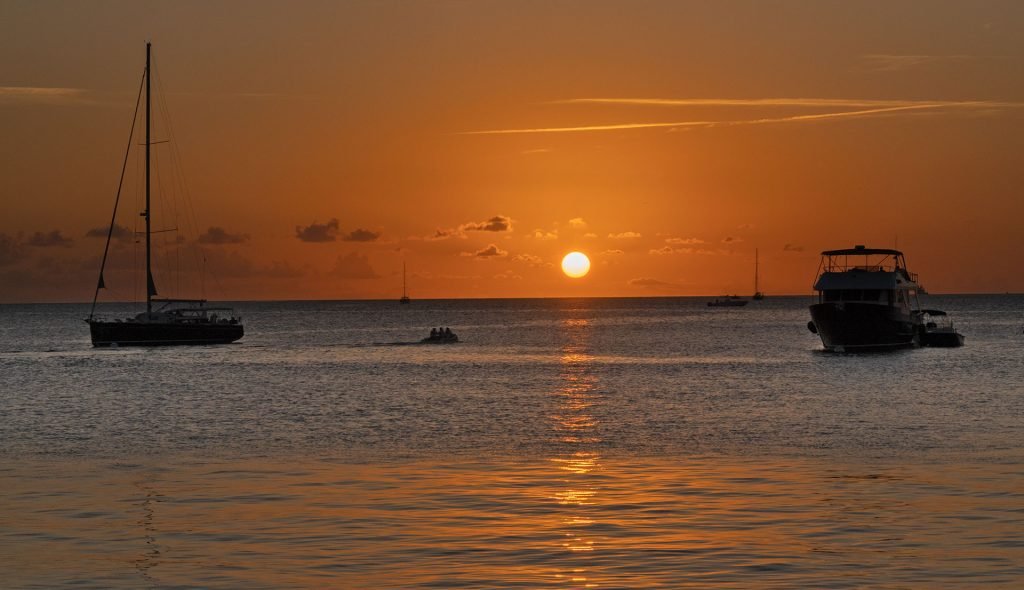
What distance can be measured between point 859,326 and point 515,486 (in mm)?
74877

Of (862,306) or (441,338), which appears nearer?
(862,306)

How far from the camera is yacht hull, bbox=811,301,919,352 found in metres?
97.2

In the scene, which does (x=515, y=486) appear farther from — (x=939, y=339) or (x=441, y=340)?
(x=441, y=340)

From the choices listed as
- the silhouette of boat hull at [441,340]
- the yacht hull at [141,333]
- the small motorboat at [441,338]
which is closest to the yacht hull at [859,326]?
the silhouette of boat hull at [441,340]

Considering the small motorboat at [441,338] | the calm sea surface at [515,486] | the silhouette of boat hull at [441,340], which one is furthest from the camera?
the small motorboat at [441,338]

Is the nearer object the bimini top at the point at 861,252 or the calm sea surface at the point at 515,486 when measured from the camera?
the calm sea surface at the point at 515,486

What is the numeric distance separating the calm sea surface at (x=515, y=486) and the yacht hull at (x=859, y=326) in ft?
105

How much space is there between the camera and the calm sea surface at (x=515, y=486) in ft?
63.6

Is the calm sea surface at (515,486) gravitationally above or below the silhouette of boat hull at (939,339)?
below

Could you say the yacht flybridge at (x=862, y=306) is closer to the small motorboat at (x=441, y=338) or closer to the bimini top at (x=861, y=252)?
the bimini top at (x=861, y=252)

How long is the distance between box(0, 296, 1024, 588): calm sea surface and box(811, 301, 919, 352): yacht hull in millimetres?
31932

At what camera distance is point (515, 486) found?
27984mm

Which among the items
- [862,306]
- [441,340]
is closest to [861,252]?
[862,306]

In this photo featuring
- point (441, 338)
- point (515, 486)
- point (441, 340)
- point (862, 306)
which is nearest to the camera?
point (515, 486)
